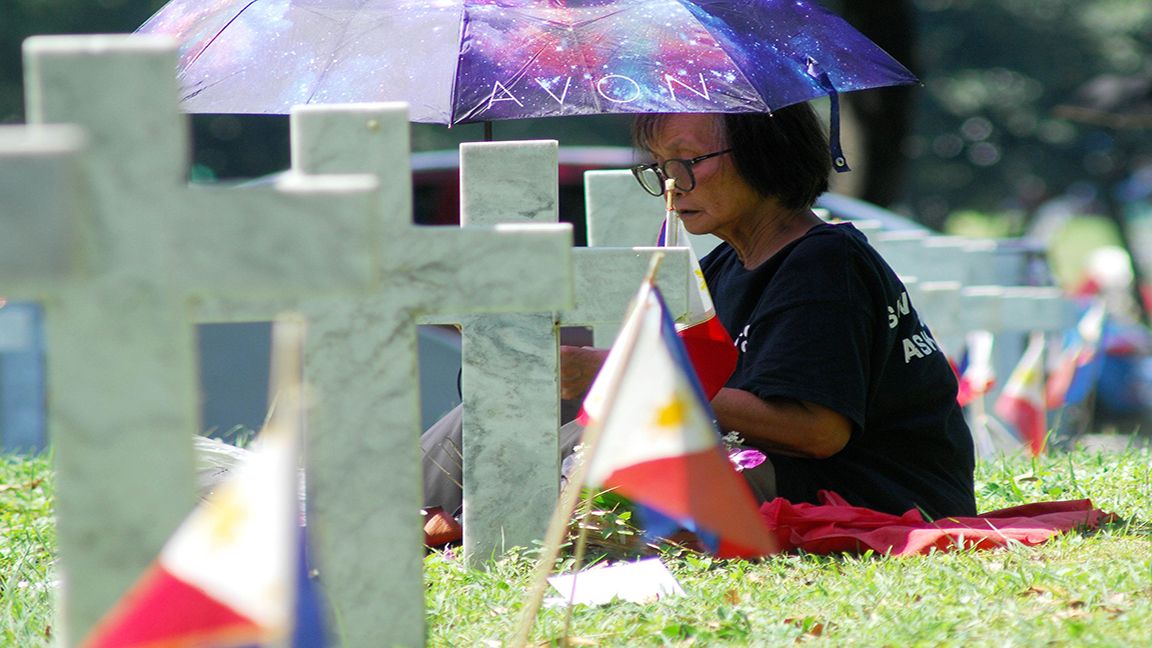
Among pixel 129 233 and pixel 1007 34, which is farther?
pixel 1007 34

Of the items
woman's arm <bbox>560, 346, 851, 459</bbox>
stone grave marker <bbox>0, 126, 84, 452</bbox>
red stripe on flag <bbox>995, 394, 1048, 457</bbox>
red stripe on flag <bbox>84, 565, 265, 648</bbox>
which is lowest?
red stripe on flag <bbox>995, 394, 1048, 457</bbox>

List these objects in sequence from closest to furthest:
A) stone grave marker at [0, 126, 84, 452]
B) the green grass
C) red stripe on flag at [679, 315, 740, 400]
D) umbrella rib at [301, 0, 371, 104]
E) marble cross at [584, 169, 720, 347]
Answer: stone grave marker at [0, 126, 84, 452]
the green grass
red stripe on flag at [679, 315, 740, 400]
umbrella rib at [301, 0, 371, 104]
marble cross at [584, 169, 720, 347]

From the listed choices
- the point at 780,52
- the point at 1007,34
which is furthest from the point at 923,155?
the point at 780,52

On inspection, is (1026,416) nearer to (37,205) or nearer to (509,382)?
(509,382)

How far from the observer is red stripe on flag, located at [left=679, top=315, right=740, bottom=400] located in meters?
3.61

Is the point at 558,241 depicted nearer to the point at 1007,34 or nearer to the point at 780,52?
the point at 780,52

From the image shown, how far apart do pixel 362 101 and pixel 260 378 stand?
5.29m

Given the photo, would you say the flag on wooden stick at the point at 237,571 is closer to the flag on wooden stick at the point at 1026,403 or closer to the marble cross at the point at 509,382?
the marble cross at the point at 509,382

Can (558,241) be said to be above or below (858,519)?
above

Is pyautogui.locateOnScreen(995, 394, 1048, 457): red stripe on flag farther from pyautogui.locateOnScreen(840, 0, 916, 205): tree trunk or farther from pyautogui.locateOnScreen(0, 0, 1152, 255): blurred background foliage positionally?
pyautogui.locateOnScreen(0, 0, 1152, 255): blurred background foliage

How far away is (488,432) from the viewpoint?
369cm

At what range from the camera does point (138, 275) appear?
1927mm

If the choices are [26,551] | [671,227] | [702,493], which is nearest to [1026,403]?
[671,227]

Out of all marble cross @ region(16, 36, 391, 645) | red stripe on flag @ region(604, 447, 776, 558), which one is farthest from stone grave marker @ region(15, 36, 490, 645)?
red stripe on flag @ region(604, 447, 776, 558)
